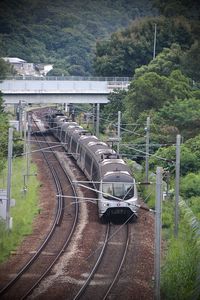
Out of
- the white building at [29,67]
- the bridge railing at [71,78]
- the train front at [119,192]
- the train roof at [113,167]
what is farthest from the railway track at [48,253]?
the white building at [29,67]

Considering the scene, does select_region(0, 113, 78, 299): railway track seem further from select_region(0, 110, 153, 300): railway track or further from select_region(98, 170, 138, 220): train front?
select_region(98, 170, 138, 220): train front

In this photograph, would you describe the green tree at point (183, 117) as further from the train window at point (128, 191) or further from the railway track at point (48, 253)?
the train window at point (128, 191)

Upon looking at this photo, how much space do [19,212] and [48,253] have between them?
477 centimetres

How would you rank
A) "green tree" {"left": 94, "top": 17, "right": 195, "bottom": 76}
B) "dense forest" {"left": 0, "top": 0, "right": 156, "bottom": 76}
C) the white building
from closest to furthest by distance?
"green tree" {"left": 94, "top": 17, "right": 195, "bottom": 76} < the white building < "dense forest" {"left": 0, "top": 0, "right": 156, "bottom": 76}

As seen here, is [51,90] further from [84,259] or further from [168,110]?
[84,259]

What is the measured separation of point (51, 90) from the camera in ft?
144

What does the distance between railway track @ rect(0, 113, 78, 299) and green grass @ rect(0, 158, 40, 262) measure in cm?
79

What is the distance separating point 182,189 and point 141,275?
768 centimetres

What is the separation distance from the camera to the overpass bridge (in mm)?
43156

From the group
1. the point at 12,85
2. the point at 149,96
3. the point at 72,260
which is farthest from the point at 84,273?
the point at 12,85

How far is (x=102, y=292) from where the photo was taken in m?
14.5

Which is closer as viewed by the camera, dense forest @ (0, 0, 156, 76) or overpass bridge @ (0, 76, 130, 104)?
overpass bridge @ (0, 76, 130, 104)

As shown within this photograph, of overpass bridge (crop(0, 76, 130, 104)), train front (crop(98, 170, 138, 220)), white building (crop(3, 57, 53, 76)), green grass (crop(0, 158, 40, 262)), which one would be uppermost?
white building (crop(3, 57, 53, 76))

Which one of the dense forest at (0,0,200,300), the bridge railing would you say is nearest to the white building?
the dense forest at (0,0,200,300)
